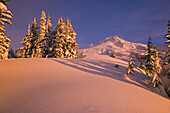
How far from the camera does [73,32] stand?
1124 inches

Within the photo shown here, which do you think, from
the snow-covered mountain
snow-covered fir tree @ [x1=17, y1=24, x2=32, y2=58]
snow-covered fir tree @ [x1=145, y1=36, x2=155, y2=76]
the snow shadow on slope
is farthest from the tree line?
the snow-covered mountain

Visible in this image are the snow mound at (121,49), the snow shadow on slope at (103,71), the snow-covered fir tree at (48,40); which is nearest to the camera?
the snow shadow on slope at (103,71)

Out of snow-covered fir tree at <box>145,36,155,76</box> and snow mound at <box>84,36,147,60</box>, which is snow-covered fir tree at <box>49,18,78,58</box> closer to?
snow-covered fir tree at <box>145,36,155,76</box>

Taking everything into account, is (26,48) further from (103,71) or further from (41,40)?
(103,71)

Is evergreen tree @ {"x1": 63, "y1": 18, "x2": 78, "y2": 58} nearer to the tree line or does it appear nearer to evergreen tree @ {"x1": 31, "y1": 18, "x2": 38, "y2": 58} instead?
the tree line

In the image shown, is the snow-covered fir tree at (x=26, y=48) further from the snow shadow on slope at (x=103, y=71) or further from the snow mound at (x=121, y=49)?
the snow mound at (x=121, y=49)

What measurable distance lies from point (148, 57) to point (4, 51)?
1180 inches

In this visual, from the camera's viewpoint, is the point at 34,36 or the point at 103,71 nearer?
the point at 103,71

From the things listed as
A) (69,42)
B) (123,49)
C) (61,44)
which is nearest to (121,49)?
(123,49)

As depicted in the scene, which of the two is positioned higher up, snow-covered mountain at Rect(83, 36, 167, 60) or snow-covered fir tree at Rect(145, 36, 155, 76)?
snow-covered mountain at Rect(83, 36, 167, 60)

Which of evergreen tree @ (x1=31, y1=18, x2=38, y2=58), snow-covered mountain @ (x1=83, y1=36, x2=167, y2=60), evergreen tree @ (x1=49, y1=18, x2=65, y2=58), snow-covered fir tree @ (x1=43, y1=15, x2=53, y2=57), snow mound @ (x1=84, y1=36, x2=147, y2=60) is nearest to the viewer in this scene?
evergreen tree @ (x1=49, y1=18, x2=65, y2=58)

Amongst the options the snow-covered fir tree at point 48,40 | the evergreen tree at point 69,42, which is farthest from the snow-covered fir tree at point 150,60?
the snow-covered fir tree at point 48,40

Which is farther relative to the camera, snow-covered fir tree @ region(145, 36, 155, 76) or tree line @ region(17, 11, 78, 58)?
tree line @ region(17, 11, 78, 58)

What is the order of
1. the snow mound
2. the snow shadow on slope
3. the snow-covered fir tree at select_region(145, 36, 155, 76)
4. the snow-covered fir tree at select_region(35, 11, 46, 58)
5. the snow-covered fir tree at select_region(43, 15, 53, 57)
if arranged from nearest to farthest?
the snow shadow on slope → the snow-covered fir tree at select_region(145, 36, 155, 76) → the snow-covered fir tree at select_region(35, 11, 46, 58) → the snow-covered fir tree at select_region(43, 15, 53, 57) → the snow mound
